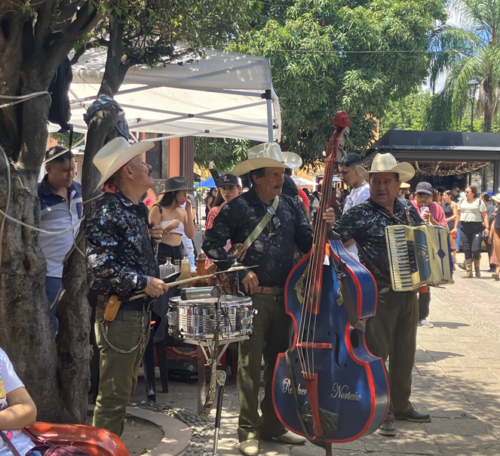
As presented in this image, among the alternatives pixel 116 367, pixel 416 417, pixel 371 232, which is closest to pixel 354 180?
pixel 371 232

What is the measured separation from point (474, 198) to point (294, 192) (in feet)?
29.5

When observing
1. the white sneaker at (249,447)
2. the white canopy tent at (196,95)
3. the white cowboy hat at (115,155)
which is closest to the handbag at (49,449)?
the white cowboy hat at (115,155)

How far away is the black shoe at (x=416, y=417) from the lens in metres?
5.04

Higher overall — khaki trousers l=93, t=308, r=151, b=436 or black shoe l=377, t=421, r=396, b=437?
khaki trousers l=93, t=308, r=151, b=436

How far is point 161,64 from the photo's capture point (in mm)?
6133

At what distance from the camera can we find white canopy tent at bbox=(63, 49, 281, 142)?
6.23 m

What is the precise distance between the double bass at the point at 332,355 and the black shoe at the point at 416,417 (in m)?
1.29

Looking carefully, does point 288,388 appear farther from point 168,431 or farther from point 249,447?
point 168,431

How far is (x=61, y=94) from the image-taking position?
15.3 ft

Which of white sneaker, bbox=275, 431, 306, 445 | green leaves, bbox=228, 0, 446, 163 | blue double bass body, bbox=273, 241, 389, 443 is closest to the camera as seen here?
blue double bass body, bbox=273, 241, 389, 443

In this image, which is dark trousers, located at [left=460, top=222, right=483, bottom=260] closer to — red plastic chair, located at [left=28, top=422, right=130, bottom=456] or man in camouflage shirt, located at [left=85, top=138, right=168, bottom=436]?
man in camouflage shirt, located at [left=85, top=138, right=168, bottom=436]

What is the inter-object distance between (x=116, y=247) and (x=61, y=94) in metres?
1.65

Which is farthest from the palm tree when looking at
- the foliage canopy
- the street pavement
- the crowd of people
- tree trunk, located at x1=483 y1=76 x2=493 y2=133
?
the crowd of people

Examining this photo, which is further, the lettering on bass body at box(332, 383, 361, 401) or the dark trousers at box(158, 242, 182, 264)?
the dark trousers at box(158, 242, 182, 264)
